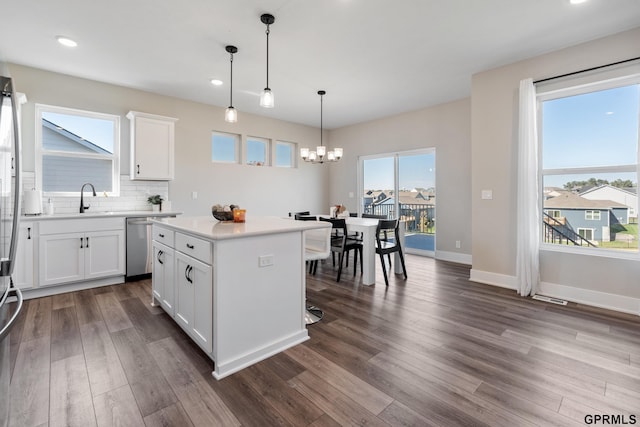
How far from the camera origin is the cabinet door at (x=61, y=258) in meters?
3.35

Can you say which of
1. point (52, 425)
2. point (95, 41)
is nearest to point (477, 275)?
point (52, 425)

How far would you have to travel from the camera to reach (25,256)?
3.25m

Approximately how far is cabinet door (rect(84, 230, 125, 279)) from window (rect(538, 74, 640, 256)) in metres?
5.37

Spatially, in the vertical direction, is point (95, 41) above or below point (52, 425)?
above

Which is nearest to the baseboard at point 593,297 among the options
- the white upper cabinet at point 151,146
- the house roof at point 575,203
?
the house roof at point 575,203

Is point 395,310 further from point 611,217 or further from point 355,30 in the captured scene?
point 355,30

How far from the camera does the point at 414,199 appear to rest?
19.3 feet

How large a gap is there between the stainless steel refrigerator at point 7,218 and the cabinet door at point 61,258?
2.87 meters

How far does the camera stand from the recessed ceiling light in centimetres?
300

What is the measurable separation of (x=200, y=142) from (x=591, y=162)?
5.48 meters

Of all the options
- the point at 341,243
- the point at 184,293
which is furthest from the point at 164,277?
the point at 341,243

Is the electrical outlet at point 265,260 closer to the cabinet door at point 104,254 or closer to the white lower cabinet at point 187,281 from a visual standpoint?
the white lower cabinet at point 187,281

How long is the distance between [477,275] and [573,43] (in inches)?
112

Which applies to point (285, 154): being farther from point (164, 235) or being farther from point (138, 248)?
point (164, 235)
